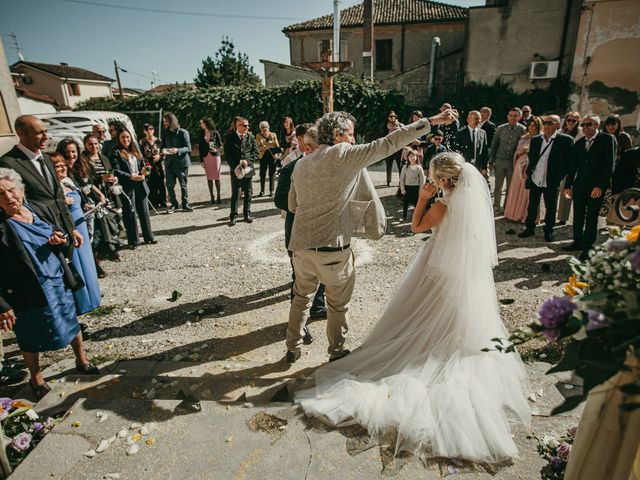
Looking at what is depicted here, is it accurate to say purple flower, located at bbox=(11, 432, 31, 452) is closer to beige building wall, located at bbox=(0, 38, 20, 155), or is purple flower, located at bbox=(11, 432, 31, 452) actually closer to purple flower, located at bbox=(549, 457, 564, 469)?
purple flower, located at bbox=(549, 457, 564, 469)

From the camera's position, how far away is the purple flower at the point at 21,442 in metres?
2.51

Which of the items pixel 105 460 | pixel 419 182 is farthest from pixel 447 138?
pixel 105 460

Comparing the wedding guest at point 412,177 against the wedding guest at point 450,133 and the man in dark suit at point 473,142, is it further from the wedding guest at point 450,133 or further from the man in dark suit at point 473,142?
the wedding guest at point 450,133

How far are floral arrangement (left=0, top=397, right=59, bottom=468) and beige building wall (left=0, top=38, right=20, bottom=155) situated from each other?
647cm

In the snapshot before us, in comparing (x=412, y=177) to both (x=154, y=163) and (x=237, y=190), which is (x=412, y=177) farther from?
(x=154, y=163)

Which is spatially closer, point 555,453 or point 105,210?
point 555,453

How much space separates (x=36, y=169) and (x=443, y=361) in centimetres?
432

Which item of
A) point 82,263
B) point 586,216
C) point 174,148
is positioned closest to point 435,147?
point 586,216

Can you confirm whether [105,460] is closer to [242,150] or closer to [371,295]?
[371,295]

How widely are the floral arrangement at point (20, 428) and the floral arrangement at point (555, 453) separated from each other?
3.30 meters

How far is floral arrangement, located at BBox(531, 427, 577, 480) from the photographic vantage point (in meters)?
2.11

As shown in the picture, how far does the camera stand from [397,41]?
27828 millimetres

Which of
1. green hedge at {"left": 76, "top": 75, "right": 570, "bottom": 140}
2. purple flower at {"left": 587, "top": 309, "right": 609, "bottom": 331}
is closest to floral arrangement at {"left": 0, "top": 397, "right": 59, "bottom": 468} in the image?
purple flower at {"left": 587, "top": 309, "right": 609, "bottom": 331}

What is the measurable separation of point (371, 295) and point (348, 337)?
1.03 m
